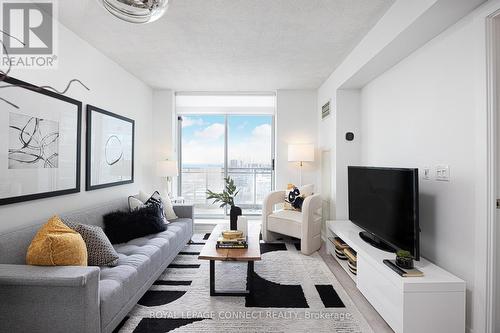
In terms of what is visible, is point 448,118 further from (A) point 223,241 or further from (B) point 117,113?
(B) point 117,113

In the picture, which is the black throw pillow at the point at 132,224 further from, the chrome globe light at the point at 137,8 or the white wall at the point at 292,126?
the white wall at the point at 292,126

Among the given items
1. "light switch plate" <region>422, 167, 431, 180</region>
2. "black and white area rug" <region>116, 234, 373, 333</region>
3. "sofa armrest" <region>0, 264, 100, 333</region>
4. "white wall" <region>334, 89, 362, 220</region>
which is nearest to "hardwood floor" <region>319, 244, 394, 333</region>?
"black and white area rug" <region>116, 234, 373, 333</region>

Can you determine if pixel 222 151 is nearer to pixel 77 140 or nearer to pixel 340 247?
pixel 77 140

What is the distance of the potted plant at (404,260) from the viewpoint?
1901 mm

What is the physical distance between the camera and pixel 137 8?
1397 mm

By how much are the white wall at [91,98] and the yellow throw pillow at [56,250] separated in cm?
51

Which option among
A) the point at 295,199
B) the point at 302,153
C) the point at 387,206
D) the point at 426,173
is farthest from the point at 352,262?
the point at 302,153

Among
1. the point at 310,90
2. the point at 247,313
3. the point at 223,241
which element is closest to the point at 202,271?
the point at 223,241

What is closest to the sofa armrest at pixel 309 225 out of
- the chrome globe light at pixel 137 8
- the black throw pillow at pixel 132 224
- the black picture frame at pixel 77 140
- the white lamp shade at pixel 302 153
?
the white lamp shade at pixel 302 153

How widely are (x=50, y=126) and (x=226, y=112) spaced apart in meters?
3.09

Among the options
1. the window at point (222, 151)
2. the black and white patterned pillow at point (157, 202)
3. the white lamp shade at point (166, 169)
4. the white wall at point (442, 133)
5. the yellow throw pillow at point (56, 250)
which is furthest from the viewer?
the window at point (222, 151)

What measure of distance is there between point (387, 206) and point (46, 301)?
8.43 feet

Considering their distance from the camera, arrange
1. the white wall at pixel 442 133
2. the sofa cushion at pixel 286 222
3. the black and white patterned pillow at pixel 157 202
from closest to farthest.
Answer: the white wall at pixel 442 133
the black and white patterned pillow at pixel 157 202
the sofa cushion at pixel 286 222

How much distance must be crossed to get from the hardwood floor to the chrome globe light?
258cm
